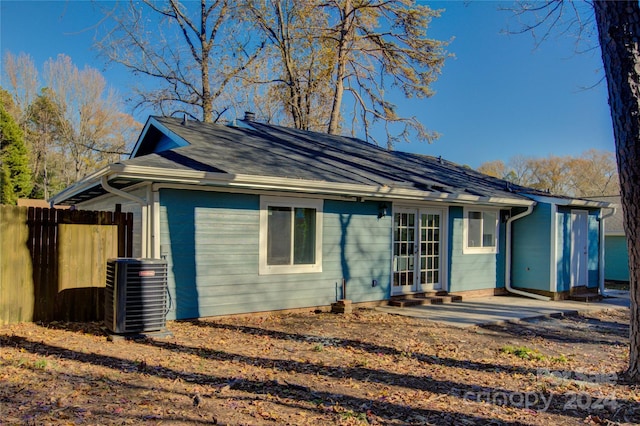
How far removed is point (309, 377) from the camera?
14.2 ft

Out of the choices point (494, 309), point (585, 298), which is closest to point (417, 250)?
point (494, 309)

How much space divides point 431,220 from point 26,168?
2261cm

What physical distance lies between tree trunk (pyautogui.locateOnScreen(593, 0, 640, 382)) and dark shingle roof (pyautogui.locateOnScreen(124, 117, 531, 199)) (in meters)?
4.27

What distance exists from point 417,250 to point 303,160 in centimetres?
307

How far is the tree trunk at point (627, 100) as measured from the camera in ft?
13.7

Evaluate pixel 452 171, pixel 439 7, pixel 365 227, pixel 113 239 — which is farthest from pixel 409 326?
pixel 439 7

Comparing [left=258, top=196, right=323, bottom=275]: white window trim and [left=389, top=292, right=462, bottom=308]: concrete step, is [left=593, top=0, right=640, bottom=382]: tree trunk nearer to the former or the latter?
[left=258, top=196, right=323, bottom=275]: white window trim

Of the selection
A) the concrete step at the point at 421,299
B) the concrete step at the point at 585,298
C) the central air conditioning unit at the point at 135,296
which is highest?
the central air conditioning unit at the point at 135,296

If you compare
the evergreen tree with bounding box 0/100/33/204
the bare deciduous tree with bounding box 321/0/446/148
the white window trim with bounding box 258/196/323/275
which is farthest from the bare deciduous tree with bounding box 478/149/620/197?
the evergreen tree with bounding box 0/100/33/204

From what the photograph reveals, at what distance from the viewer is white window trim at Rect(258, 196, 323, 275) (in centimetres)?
741

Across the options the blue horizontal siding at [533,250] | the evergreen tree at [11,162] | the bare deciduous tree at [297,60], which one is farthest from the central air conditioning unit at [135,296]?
the evergreen tree at [11,162]

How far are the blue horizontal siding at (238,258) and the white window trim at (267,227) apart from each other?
8 centimetres

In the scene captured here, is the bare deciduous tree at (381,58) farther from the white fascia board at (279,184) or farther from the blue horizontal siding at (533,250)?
the white fascia board at (279,184)

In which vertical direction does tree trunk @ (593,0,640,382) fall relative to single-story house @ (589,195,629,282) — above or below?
above
